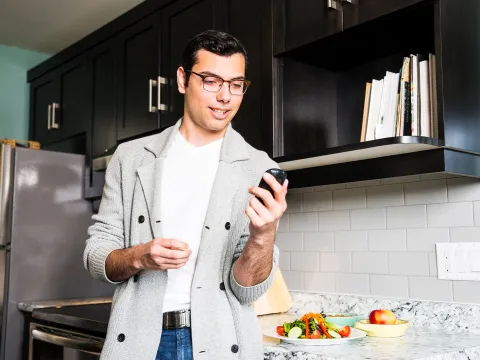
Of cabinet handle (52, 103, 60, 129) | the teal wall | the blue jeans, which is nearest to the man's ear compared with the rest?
the blue jeans

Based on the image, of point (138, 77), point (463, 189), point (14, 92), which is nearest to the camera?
point (463, 189)

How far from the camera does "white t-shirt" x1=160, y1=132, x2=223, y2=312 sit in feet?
4.60

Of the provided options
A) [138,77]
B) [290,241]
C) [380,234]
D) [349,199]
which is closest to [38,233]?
[138,77]

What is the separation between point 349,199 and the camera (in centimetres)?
232

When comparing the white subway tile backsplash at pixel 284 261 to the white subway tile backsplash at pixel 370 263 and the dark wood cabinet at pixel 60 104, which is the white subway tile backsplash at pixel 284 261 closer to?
the white subway tile backsplash at pixel 370 263

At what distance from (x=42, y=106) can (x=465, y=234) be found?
112 inches

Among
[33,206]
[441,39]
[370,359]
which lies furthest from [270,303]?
[33,206]

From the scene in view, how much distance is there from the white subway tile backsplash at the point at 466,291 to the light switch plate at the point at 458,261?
17 millimetres

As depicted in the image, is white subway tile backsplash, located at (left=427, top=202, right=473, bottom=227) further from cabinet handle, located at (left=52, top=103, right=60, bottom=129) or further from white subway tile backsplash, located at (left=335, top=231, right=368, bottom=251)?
cabinet handle, located at (left=52, top=103, right=60, bottom=129)

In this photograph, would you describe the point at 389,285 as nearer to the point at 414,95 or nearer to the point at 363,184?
the point at 363,184

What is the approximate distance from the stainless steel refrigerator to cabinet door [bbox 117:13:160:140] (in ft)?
1.69

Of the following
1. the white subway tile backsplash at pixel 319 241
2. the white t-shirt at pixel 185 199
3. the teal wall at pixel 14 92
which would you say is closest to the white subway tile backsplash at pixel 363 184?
the white subway tile backsplash at pixel 319 241

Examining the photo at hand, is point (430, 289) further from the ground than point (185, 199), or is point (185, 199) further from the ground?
point (185, 199)

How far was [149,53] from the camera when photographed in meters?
2.80
